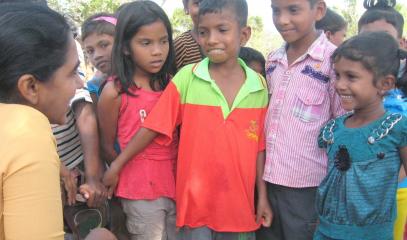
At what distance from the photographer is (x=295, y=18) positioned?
88.7 inches

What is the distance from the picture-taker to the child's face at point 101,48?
2.85 meters

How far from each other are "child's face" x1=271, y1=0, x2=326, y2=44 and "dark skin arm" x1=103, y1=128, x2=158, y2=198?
3.03ft

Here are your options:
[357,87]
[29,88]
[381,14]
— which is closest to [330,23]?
[381,14]

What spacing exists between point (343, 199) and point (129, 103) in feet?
4.08

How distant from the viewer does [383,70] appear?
2014 mm

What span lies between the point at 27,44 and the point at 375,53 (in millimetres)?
1569

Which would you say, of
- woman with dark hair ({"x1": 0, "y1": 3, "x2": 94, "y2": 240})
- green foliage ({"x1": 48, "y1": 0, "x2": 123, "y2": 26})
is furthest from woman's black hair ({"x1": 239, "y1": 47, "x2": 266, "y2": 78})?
green foliage ({"x1": 48, "y1": 0, "x2": 123, "y2": 26})

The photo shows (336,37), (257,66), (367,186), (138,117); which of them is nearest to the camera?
(367,186)

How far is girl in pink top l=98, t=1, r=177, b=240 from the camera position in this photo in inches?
90.5

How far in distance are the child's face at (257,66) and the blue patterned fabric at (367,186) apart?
1.03 metres

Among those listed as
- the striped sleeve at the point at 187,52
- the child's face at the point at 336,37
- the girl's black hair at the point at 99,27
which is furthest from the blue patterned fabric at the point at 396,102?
the girl's black hair at the point at 99,27

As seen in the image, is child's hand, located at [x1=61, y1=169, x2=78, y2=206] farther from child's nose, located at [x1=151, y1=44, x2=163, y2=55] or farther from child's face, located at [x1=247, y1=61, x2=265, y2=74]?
child's face, located at [x1=247, y1=61, x2=265, y2=74]

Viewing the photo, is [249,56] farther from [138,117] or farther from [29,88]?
[29,88]

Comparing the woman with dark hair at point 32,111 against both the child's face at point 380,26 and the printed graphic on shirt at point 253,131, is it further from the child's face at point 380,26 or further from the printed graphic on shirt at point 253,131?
the child's face at point 380,26
